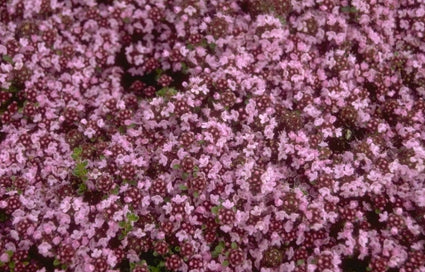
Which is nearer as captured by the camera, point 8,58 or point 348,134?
point 348,134

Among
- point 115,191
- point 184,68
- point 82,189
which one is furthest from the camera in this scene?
point 184,68

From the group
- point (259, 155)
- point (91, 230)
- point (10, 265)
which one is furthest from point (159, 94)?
point (10, 265)

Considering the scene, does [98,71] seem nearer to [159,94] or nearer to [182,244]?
[159,94]

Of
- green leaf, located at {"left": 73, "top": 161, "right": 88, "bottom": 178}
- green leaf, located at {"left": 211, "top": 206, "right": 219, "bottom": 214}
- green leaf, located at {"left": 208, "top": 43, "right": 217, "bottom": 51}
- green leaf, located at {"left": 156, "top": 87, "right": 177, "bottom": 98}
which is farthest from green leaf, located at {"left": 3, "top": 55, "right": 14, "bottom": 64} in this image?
green leaf, located at {"left": 211, "top": 206, "right": 219, "bottom": 214}

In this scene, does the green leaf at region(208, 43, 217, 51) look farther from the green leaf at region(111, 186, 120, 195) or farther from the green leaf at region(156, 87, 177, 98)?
the green leaf at region(111, 186, 120, 195)

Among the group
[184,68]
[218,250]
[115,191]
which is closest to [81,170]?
[115,191]

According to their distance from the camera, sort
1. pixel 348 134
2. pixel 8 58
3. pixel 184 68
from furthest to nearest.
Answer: pixel 184 68 < pixel 8 58 < pixel 348 134

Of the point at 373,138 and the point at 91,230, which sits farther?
the point at 373,138

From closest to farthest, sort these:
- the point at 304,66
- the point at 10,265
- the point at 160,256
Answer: the point at 10,265, the point at 160,256, the point at 304,66

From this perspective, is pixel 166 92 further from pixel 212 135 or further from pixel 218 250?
pixel 218 250
